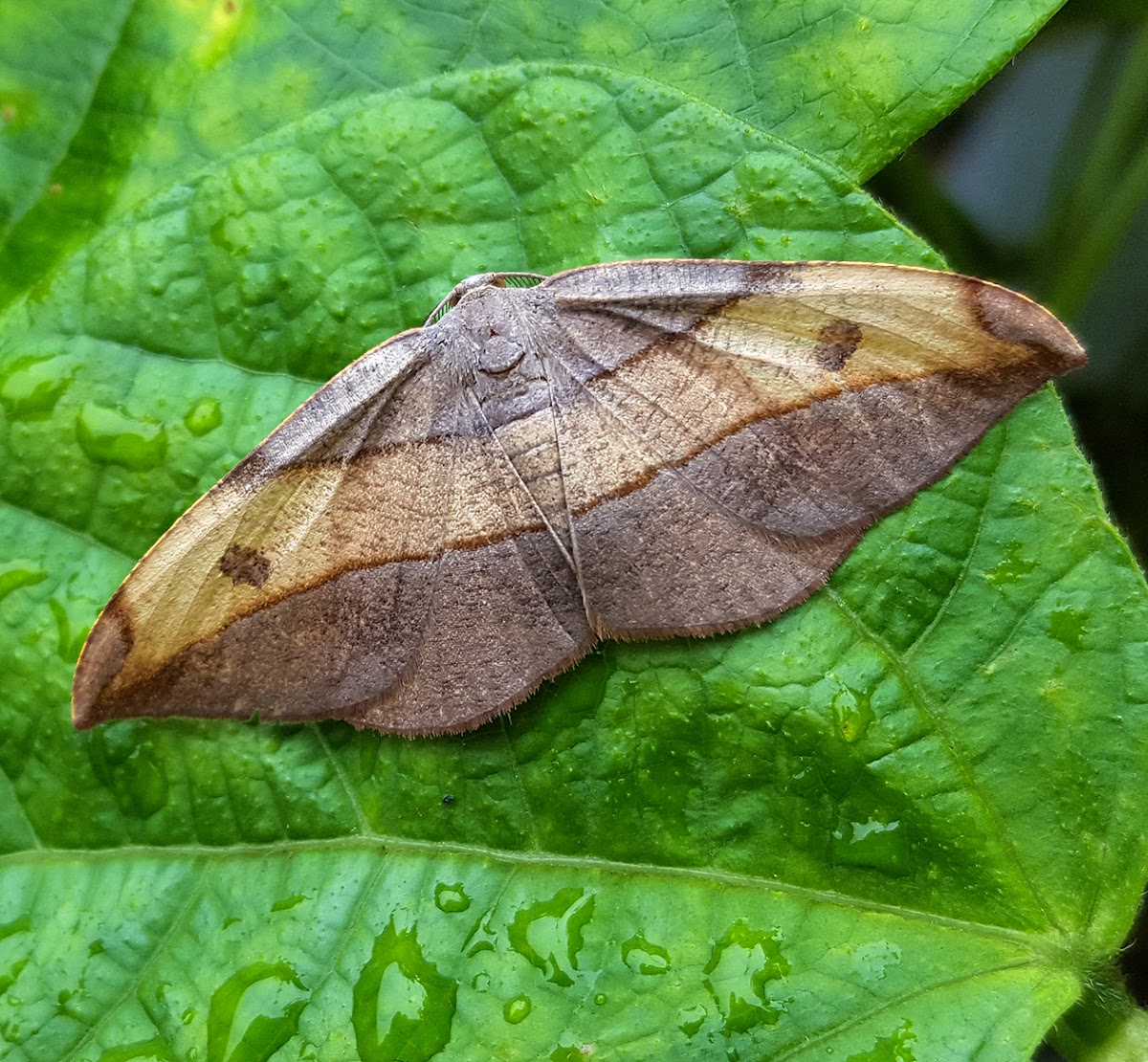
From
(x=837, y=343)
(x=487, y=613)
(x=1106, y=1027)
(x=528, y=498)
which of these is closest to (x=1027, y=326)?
(x=837, y=343)

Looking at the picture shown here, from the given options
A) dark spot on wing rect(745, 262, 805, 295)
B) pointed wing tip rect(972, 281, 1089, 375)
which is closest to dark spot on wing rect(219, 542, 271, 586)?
dark spot on wing rect(745, 262, 805, 295)

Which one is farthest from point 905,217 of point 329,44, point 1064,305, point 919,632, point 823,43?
point 329,44

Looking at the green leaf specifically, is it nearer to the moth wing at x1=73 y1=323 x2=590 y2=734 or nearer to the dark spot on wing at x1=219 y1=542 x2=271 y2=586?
the moth wing at x1=73 y1=323 x2=590 y2=734

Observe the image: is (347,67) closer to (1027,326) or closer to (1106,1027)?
(1027,326)

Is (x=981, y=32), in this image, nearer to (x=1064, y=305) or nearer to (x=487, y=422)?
(x=1064, y=305)

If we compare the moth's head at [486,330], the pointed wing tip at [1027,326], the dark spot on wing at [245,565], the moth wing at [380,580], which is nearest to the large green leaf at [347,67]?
the pointed wing tip at [1027,326]

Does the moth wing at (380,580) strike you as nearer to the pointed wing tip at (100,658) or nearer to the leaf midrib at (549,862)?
the pointed wing tip at (100,658)
